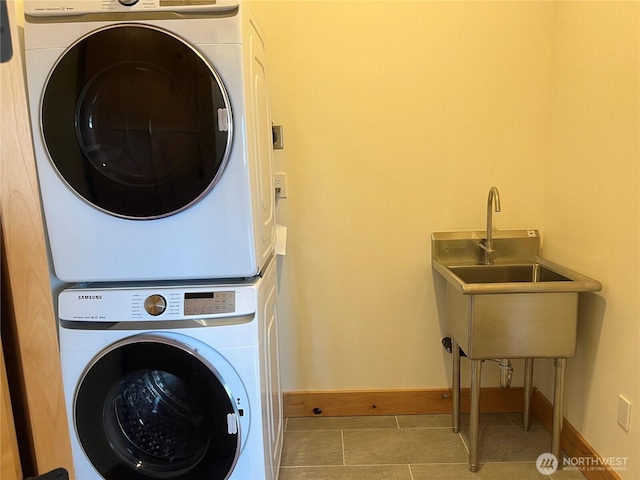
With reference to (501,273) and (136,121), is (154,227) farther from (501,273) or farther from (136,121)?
(501,273)

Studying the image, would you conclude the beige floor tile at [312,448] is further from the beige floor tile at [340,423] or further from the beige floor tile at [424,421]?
the beige floor tile at [424,421]

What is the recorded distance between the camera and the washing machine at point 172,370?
1354 mm

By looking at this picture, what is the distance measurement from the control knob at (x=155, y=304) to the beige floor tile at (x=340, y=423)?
1122mm

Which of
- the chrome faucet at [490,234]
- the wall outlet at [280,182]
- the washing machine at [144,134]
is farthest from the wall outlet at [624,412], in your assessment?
→ the wall outlet at [280,182]

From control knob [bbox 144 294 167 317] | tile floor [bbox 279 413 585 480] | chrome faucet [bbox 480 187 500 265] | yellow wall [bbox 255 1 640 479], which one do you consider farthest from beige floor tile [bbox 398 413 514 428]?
control knob [bbox 144 294 167 317]

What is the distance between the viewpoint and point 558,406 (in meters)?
1.80

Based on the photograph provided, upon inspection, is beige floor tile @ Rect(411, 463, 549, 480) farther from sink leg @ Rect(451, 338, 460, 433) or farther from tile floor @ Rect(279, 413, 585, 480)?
sink leg @ Rect(451, 338, 460, 433)

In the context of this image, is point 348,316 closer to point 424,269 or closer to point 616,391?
point 424,269

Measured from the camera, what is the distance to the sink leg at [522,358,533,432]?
2047 mm

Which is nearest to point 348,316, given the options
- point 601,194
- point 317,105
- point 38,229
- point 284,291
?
point 284,291

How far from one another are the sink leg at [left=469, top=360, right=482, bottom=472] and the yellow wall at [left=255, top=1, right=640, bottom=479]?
1.42 feet

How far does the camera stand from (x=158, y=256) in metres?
1.39

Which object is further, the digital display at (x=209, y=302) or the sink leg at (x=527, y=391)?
the sink leg at (x=527, y=391)

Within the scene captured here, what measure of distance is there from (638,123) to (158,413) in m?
1.81
